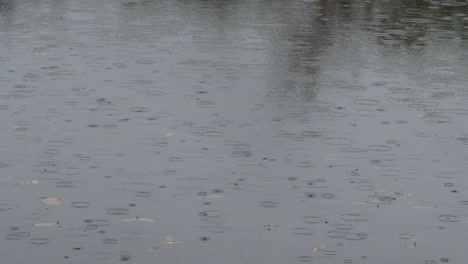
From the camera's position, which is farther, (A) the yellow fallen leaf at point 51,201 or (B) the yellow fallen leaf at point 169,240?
(A) the yellow fallen leaf at point 51,201

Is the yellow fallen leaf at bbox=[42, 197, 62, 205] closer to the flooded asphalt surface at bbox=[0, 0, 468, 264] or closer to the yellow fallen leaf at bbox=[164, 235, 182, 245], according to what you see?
the flooded asphalt surface at bbox=[0, 0, 468, 264]

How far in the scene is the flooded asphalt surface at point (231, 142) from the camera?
11.0 meters

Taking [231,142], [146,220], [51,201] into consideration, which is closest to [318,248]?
[146,220]

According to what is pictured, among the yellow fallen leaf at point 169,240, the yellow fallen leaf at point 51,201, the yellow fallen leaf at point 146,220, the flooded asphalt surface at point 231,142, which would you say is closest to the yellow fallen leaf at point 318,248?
the flooded asphalt surface at point 231,142

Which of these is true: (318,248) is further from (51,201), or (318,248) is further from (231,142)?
(231,142)

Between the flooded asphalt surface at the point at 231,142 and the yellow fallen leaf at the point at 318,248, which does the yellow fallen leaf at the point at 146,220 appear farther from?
the yellow fallen leaf at the point at 318,248

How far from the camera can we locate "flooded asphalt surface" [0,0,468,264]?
10992 mm

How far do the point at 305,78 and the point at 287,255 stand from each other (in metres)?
9.40

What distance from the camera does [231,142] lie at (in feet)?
49.2

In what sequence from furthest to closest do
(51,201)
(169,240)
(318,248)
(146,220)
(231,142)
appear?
1. (231,142)
2. (51,201)
3. (146,220)
4. (169,240)
5. (318,248)

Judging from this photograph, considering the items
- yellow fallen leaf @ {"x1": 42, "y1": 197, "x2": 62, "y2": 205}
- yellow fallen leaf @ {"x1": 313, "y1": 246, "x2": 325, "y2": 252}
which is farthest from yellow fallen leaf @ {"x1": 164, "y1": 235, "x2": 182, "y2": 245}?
yellow fallen leaf @ {"x1": 42, "y1": 197, "x2": 62, "y2": 205}

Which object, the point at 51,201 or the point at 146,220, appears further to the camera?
the point at 51,201

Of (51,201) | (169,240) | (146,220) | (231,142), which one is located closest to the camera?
(169,240)

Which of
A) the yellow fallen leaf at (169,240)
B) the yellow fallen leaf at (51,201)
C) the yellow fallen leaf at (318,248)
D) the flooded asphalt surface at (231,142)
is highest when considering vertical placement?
the yellow fallen leaf at (169,240)
